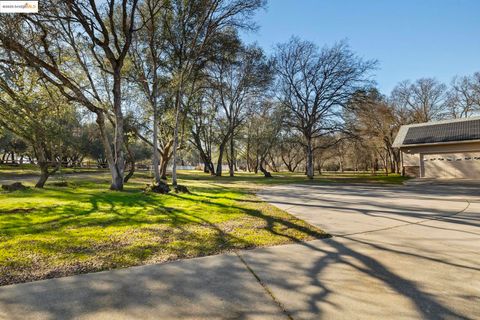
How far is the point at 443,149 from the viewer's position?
21.0 meters

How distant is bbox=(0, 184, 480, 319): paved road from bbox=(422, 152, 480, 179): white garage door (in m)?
20.5

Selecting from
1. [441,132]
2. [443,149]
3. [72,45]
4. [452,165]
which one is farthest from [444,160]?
[72,45]

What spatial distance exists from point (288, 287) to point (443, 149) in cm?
2424

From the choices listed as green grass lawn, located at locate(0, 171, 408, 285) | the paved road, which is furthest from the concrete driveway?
green grass lawn, located at locate(0, 171, 408, 285)

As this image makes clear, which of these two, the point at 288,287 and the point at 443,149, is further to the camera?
the point at 443,149

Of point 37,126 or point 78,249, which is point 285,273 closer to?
point 78,249

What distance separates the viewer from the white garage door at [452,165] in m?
19.7

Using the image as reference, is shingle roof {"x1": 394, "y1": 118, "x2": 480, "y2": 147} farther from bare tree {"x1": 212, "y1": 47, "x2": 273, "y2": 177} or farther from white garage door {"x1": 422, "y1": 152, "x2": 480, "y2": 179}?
bare tree {"x1": 212, "y1": 47, "x2": 273, "y2": 177}

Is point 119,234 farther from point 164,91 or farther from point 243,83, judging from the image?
point 243,83

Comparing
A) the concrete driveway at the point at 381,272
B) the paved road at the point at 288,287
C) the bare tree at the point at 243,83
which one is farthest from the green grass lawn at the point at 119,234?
Answer: the bare tree at the point at 243,83

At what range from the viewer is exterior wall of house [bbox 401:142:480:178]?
778 inches

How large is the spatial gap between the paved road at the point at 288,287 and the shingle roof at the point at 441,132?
20712mm

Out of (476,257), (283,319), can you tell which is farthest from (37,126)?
(476,257)

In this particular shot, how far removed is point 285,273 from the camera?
3.17 metres
